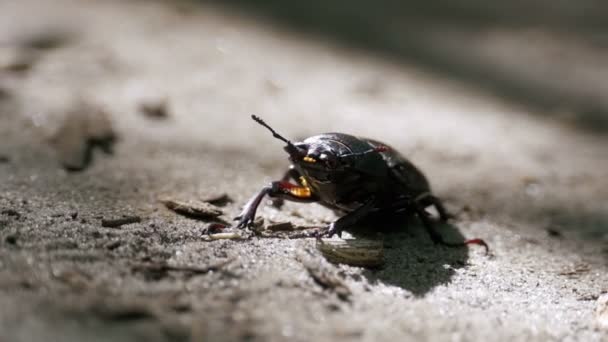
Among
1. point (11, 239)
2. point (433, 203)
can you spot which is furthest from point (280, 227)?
point (11, 239)

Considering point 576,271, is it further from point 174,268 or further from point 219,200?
point 174,268

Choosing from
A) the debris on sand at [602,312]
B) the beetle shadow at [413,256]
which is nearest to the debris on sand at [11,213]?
the beetle shadow at [413,256]

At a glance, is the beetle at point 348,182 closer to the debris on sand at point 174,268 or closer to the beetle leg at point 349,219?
the beetle leg at point 349,219

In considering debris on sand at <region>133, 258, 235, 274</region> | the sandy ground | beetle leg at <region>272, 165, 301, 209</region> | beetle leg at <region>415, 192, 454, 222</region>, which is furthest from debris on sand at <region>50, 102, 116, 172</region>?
beetle leg at <region>415, 192, 454, 222</region>

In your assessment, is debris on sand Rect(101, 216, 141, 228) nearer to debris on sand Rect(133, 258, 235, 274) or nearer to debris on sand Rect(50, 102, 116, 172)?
debris on sand Rect(133, 258, 235, 274)

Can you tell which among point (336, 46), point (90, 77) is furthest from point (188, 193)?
point (336, 46)

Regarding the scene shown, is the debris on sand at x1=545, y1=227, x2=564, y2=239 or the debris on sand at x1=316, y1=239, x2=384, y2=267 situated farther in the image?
the debris on sand at x1=545, y1=227, x2=564, y2=239
